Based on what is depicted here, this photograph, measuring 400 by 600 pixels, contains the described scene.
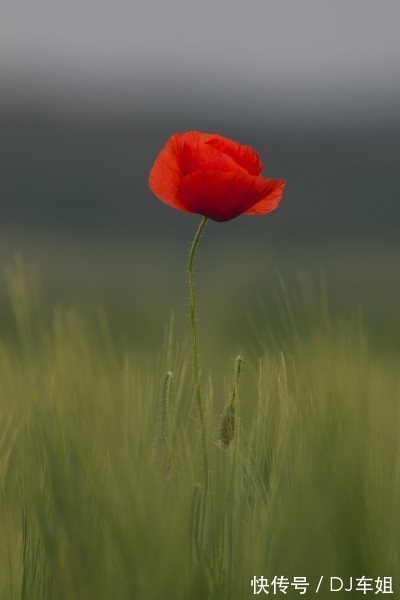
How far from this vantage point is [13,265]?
2.46 feet

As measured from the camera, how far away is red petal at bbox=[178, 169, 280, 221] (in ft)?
2.94

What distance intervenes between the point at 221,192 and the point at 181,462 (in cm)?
26

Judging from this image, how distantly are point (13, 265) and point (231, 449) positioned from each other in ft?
0.81

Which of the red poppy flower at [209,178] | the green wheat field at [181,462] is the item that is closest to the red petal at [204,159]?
the red poppy flower at [209,178]

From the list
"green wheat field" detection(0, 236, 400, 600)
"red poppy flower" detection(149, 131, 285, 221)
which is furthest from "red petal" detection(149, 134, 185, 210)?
"green wheat field" detection(0, 236, 400, 600)

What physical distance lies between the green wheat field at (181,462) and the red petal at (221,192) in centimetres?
9

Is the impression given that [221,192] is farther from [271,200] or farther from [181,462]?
[181,462]

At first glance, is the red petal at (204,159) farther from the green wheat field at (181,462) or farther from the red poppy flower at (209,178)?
the green wheat field at (181,462)

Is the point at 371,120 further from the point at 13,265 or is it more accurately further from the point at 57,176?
the point at 13,265

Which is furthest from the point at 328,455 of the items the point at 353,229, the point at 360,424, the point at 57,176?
the point at 353,229

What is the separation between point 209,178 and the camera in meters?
0.89

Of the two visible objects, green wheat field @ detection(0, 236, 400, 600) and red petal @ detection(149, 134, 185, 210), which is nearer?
green wheat field @ detection(0, 236, 400, 600)

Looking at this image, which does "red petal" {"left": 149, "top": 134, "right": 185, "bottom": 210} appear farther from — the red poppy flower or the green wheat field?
the green wheat field

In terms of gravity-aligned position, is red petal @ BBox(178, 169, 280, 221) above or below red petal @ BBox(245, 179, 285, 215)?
below
